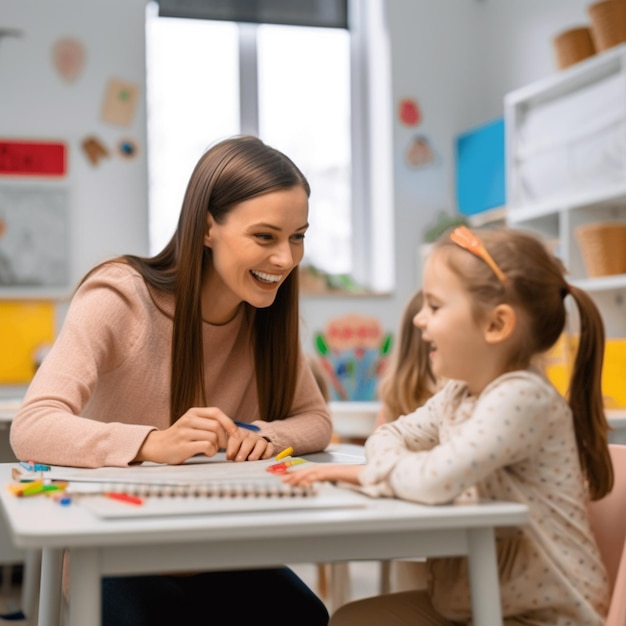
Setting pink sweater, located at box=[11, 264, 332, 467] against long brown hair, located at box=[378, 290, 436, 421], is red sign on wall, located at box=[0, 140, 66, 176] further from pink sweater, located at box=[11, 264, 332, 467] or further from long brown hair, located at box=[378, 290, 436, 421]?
pink sweater, located at box=[11, 264, 332, 467]

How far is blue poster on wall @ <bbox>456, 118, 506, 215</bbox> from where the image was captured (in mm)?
4609

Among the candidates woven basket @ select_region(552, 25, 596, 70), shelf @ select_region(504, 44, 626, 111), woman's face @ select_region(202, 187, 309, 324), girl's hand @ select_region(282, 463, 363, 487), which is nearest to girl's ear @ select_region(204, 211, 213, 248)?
woman's face @ select_region(202, 187, 309, 324)

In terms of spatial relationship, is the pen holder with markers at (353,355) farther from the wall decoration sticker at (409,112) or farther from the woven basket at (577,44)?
the woven basket at (577,44)

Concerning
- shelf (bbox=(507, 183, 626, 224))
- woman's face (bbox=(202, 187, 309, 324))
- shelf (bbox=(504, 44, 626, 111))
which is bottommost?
woman's face (bbox=(202, 187, 309, 324))

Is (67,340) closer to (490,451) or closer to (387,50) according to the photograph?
(490,451)

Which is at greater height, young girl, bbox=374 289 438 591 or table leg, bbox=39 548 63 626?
young girl, bbox=374 289 438 591

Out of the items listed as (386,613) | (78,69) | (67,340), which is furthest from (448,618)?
(78,69)

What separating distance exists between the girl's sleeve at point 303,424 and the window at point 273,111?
3.20 m

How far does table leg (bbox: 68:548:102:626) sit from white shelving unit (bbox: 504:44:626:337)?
2.92 meters

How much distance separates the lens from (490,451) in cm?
97

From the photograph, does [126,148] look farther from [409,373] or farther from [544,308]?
[544,308]

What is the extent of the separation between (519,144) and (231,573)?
10.3 feet

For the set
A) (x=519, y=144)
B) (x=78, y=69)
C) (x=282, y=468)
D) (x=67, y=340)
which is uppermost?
(x=78, y=69)

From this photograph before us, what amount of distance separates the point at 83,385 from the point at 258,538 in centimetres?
63
